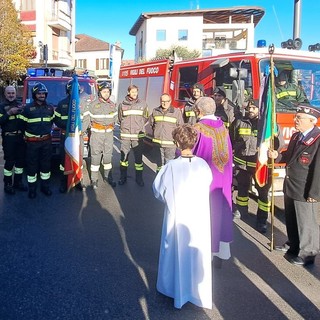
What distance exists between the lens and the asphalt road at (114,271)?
3.19 m

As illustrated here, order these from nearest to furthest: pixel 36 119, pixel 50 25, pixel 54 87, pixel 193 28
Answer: pixel 36 119, pixel 54 87, pixel 50 25, pixel 193 28

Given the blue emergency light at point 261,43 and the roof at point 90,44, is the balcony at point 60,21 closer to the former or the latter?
the roof at point 90,44

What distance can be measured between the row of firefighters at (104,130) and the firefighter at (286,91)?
753 millimetres

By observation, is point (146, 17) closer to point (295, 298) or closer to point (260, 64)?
point (260, 64)

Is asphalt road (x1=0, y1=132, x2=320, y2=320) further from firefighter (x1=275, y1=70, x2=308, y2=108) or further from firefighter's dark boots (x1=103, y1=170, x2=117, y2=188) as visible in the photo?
firefighter (x1=275, y1=70, x2=308, y2=108)

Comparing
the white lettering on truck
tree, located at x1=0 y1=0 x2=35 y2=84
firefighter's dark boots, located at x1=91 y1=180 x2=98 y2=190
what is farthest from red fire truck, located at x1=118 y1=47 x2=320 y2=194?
tree, located at x1=0 y1=0 x2=35 y2=84

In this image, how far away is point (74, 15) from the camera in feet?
132

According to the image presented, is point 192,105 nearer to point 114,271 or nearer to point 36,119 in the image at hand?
point 36,119

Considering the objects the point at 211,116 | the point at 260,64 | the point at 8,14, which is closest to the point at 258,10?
the point at 8,14

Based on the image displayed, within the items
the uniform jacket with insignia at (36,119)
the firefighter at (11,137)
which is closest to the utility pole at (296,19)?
the uniform jacket with insignia at (36,119)

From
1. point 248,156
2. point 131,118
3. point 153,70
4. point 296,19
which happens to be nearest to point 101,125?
point 131,118

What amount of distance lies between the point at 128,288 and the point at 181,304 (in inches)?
25.1

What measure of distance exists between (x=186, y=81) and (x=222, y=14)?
42472 millimetres

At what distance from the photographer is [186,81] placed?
323 inches
